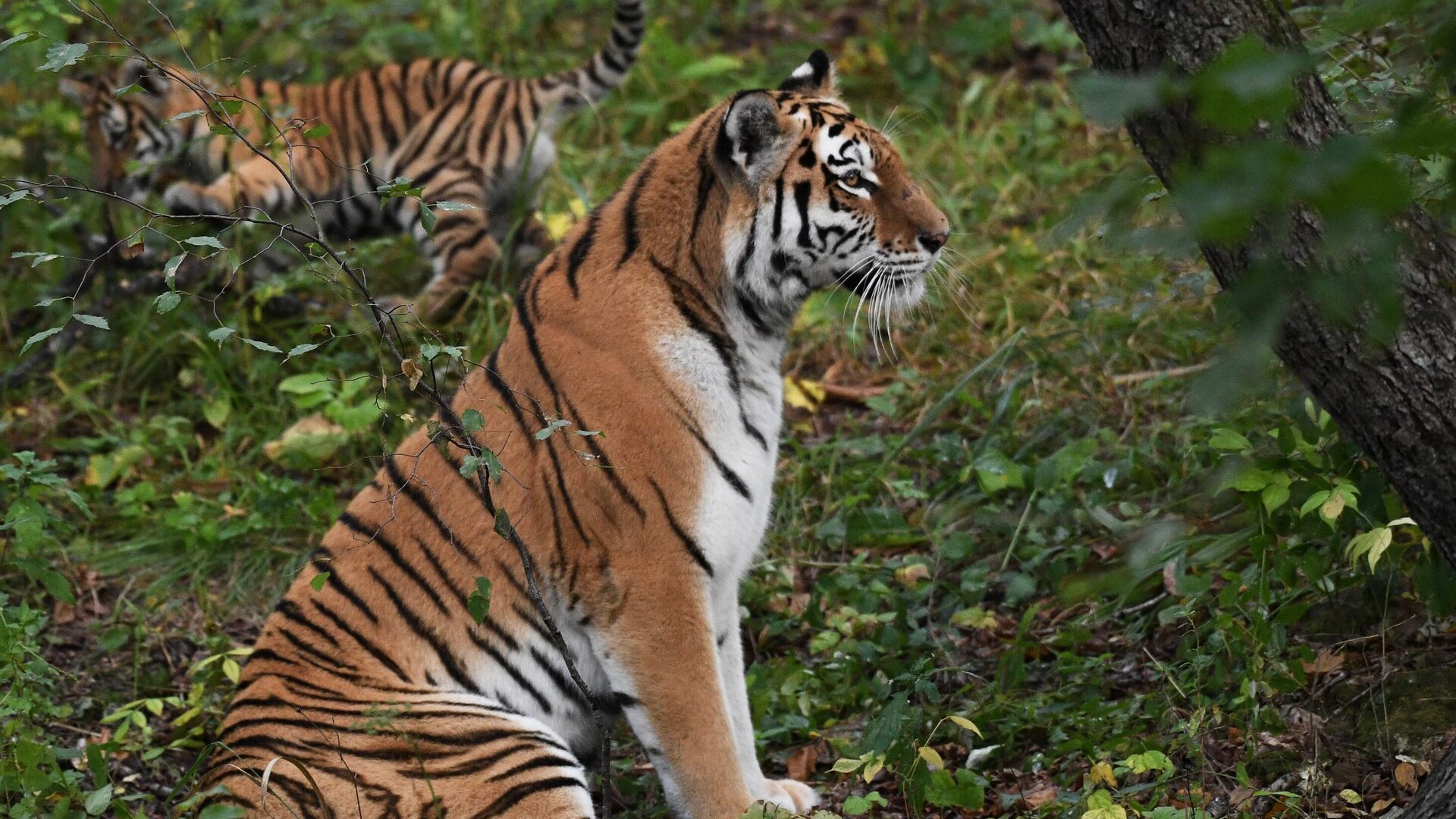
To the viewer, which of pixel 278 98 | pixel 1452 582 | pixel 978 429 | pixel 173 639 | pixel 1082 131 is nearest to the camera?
pixel 1452 582

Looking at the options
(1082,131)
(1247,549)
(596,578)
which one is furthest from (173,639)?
(1082,131)

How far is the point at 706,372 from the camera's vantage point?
127 inches

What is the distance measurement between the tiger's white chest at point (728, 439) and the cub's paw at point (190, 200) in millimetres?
3295

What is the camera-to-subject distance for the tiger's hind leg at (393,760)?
9.57 feet

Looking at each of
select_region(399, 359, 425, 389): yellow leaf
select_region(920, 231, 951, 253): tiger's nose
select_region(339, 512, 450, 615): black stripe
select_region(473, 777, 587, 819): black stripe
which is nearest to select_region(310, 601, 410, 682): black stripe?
select_region(339, 512, 450, 615): black stripe

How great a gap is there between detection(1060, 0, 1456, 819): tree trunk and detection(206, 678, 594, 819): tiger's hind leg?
1.68 m

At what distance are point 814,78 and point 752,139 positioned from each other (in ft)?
1.47

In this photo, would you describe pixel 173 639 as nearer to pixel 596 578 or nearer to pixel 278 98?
pixel 596 578

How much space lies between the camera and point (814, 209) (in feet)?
10.9

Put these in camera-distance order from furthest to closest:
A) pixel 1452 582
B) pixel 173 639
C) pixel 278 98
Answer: pixel 278 98 < pixel 173 639 < pixel 1452 582

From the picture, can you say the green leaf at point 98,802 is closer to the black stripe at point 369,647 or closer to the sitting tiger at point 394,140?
the black stripe at point 369,647

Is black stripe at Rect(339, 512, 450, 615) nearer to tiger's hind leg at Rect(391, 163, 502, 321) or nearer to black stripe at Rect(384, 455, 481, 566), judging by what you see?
black stripe at Rect(384, 455, 481, 566)

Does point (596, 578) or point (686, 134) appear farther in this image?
point (686, 134)

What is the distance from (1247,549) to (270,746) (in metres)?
2.42
